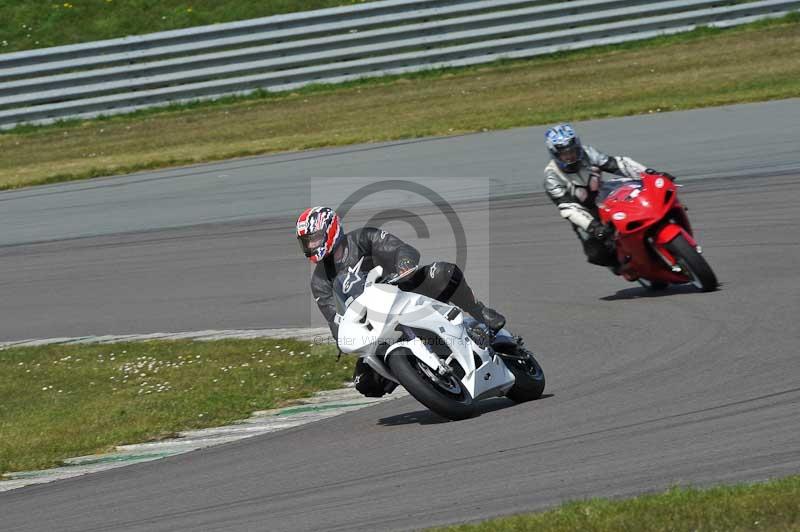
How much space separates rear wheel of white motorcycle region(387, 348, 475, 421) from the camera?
25.9 ft

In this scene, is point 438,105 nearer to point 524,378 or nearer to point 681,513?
point 524,378

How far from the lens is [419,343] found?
798cm

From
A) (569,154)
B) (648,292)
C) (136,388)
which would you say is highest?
(569,154)

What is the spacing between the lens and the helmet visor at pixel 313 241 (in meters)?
8.45

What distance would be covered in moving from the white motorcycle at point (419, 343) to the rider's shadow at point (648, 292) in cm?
387

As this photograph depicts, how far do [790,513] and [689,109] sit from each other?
1641 centimetres

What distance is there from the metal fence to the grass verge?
10.6 inches

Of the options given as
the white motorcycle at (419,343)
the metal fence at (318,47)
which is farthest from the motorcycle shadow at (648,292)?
the metal fence at (318,47)

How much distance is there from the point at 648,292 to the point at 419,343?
482cm

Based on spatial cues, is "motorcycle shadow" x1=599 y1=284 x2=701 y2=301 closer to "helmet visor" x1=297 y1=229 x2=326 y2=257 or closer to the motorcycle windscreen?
the motorcycle windscreen

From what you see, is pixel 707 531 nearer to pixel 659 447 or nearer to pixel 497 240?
pixel 659 447

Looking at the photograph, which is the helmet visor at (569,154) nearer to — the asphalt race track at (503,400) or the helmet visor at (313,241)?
the asphalt race track at (503,400)

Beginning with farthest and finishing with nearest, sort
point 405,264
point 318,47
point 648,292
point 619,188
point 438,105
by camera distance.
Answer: point 318,47, point 438,105, point 648,292, point 619,188, point 405,264

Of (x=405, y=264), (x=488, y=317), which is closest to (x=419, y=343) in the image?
(x=405, y=264)
